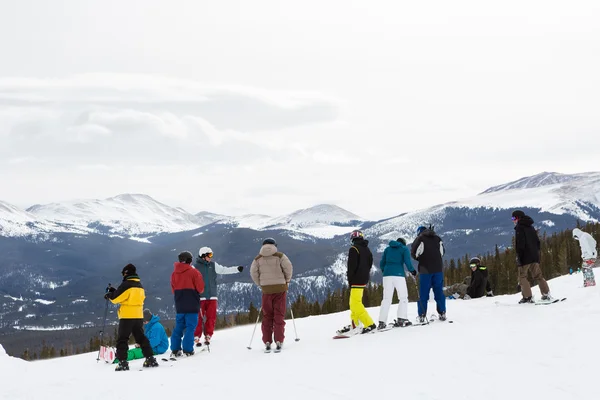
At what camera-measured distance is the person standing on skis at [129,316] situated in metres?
11.6

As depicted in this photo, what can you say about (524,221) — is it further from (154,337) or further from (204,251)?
(154,337)

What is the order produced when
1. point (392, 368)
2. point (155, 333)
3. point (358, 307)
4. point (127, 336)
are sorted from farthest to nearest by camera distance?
point (155, 333) < point (358, 307) < point (127, 336) < point (392, 368)

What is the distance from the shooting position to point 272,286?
41.9 ft

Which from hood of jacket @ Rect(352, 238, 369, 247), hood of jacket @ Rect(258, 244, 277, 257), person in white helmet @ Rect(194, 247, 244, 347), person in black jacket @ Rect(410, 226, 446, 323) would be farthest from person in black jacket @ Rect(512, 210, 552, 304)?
person in white helmet @ Rect(194, 247, 244, 347)

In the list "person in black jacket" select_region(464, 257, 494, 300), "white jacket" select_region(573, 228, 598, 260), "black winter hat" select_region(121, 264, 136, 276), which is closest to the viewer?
"black winter hat" select_region(121, 264, 136, 276)

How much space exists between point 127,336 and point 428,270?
726 cm

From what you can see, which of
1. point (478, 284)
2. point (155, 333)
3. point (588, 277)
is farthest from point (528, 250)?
point (155, 333)

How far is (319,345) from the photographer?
12.6 meters

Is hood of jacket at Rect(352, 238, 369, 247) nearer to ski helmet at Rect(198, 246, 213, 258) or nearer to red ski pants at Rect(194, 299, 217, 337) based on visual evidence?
ski helmet at Rect(198, 246, 213, 258)

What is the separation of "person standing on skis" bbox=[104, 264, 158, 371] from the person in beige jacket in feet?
8.39

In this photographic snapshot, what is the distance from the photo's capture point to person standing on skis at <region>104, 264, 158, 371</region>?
11.6 m

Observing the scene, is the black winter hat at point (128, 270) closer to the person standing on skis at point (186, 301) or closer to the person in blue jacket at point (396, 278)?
the person standing on skis at point (186, 301)

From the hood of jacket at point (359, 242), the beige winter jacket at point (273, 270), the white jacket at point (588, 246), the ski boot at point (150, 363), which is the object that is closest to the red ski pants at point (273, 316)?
the beige winter jacket at point (273, 270)

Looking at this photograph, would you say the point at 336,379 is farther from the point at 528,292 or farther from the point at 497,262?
the point at 497,262
